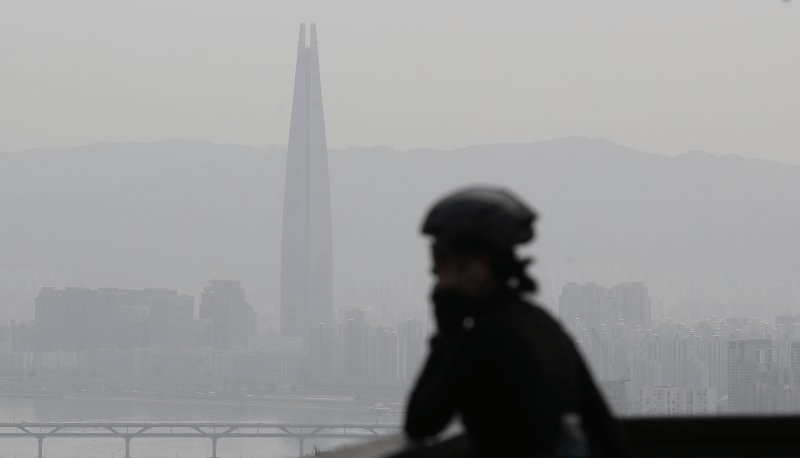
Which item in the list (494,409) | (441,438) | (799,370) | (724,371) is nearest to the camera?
(494,409)

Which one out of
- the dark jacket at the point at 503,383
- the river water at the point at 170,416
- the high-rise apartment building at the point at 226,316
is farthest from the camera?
the high-rise apartment building at the point at 226,316

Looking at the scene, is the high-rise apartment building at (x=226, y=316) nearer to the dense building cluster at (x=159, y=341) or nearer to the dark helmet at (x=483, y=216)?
the dense building cluster at (x=159, y=341)

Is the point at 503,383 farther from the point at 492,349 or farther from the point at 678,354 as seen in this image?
the point at 678,354

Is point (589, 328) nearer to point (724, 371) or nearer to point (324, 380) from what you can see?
point (724, 371)

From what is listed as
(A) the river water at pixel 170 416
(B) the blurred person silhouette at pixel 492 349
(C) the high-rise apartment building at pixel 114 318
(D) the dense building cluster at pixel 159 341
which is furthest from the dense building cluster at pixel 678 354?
(B) the blurred person silhouette at pixel 492 349

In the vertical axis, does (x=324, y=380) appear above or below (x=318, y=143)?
below

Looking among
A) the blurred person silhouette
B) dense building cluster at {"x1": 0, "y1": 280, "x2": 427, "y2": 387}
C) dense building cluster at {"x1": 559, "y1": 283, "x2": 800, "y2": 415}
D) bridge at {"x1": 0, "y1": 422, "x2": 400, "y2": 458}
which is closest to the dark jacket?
Answer: the blurred person silhouette

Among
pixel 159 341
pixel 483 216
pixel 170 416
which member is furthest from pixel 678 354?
pixel 483 216

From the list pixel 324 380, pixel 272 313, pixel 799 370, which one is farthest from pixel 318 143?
pixel 799 370
